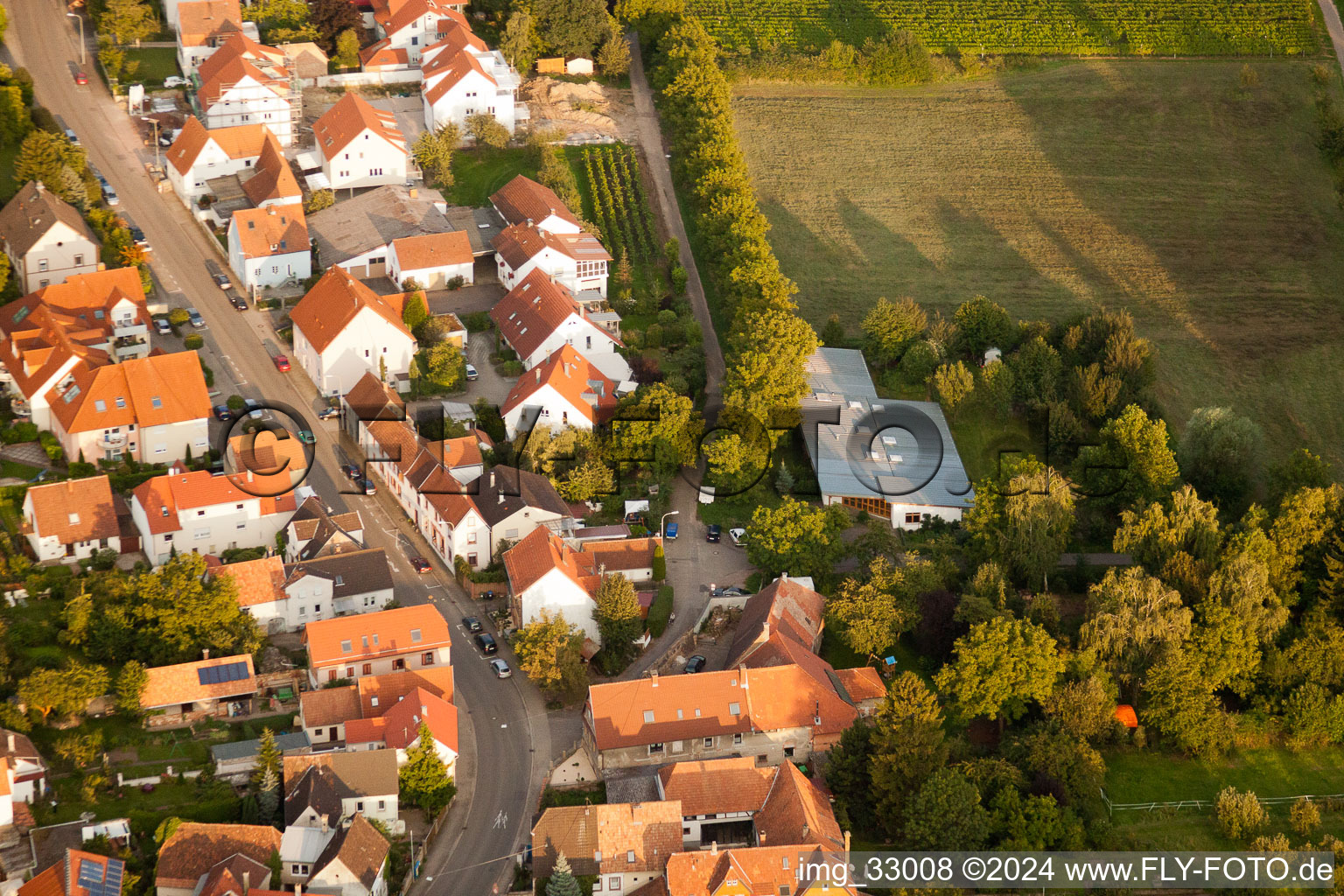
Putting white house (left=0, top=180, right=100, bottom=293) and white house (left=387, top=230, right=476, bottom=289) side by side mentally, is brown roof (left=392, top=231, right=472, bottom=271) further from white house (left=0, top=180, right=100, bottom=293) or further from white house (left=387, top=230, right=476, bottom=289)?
white house (left=0, top=180, right=100, bottom=293)

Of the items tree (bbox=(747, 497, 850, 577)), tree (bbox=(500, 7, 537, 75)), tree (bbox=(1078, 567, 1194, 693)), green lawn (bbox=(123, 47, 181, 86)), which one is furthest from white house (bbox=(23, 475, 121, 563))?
tree (bbox=(500, 7, 537, 75))

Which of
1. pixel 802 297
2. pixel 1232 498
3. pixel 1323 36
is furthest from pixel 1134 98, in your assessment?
pixel 1232 498

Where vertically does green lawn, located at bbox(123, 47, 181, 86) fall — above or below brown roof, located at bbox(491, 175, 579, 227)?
above

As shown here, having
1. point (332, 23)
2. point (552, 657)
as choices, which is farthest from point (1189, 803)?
point (332, 23)

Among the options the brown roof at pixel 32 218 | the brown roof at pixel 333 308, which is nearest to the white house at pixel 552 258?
the brown roof at pixel 333 308

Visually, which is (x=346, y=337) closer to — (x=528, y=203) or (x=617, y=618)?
(x=528, y=203)

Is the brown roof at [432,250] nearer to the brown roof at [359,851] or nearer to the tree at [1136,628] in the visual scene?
the brown roof at [359,851]
